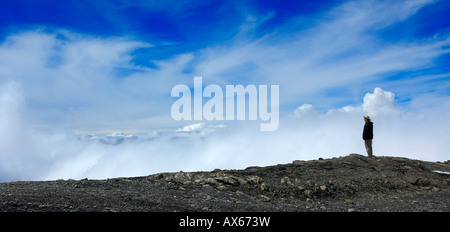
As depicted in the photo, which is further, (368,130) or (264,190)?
(368,130)

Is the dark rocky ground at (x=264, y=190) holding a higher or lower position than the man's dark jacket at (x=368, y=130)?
lower

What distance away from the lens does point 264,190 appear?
52.7 feet

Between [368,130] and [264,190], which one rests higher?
[368,130]

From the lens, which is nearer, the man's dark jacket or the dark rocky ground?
the dark rocky ground

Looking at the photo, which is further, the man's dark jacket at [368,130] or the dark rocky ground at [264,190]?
the man's dark jacket at [368,130]

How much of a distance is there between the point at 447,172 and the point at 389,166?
4.14 meters

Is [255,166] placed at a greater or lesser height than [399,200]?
greater

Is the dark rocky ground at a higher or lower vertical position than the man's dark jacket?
lower

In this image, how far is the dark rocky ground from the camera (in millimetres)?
11766

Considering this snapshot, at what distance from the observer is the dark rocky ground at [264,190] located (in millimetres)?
11766
